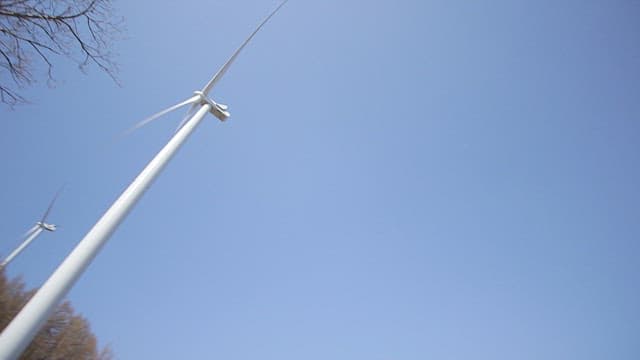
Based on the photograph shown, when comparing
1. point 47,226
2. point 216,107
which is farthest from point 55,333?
A: point 216,107

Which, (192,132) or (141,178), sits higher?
(192,132)

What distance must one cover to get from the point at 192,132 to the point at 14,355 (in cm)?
650

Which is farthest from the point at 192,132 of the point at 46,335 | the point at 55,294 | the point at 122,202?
the point at 46,335

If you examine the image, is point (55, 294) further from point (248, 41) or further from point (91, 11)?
point (248, 41)

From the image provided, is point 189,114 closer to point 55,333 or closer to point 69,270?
point 69,270

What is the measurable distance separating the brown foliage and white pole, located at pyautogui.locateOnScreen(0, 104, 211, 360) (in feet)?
101

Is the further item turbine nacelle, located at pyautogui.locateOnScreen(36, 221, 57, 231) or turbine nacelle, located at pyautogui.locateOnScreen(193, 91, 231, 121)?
turbine nacelle, located at pyautogui.locateOnScreen(36, 221, 57, 231)

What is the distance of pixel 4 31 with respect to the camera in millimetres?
6785

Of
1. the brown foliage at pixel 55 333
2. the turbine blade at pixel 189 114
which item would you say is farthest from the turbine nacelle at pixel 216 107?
the brown foliage at pixel 55 333

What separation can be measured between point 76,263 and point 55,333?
3418 cm

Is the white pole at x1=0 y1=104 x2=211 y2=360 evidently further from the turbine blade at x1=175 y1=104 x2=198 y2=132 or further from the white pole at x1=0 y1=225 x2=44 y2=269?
the white pole at x1=0 y1=225 x2=44 y2=269

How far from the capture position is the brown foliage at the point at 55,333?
2895 cm

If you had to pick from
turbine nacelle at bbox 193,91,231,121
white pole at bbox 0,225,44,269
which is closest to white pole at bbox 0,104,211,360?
turbine nacelle at bbox 193,91,231,121

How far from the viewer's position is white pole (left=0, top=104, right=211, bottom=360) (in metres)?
5.24
